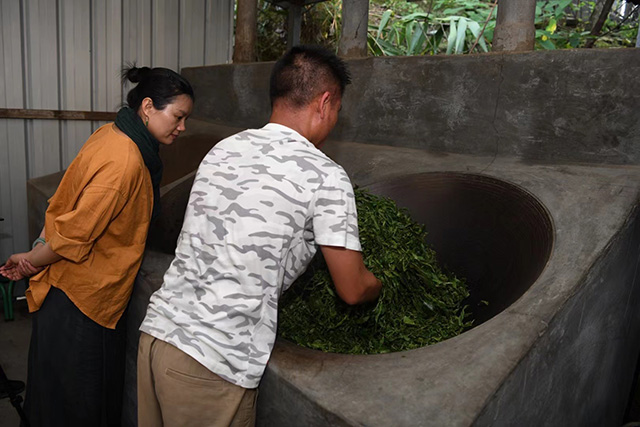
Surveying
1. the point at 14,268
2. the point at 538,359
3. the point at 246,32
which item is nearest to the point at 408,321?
the point at 538,359

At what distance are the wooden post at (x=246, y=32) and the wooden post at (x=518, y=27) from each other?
2791mm

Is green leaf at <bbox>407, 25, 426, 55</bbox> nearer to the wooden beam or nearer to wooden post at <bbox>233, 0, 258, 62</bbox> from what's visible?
wooden post at <bbox>233, 0, 258, 62</bbox>

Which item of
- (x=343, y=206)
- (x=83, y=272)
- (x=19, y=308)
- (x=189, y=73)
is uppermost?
(x=189, y=73)

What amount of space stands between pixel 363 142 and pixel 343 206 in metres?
2.25

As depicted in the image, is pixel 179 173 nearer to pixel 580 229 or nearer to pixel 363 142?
pixel 363 142

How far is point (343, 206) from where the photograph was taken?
4.09 feet

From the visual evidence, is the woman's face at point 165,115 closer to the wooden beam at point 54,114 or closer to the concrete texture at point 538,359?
the concrete texture at point 538,359

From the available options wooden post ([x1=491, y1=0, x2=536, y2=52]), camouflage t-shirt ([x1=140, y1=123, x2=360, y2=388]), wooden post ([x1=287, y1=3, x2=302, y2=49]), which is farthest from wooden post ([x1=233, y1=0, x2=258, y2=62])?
camouflage t-shirt ([x1=140, y1=123, x2=360, y2=388])

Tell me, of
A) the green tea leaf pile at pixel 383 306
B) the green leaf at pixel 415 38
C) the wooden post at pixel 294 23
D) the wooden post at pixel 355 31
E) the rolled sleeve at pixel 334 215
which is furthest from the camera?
the wooden post at pixel 294 23

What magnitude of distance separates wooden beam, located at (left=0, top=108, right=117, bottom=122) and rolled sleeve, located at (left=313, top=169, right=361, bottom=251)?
4477 millimetres

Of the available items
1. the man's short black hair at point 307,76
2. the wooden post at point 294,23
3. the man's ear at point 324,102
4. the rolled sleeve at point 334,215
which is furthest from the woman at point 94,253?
the wooden post at point 294,23

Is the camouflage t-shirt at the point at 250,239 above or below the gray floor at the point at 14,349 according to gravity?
above

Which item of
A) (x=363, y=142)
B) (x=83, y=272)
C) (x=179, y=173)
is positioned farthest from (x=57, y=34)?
(x=83, y=272)

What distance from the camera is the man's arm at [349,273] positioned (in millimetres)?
1267
